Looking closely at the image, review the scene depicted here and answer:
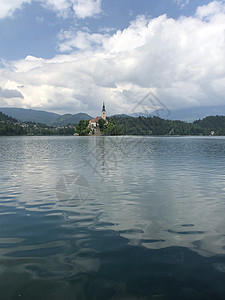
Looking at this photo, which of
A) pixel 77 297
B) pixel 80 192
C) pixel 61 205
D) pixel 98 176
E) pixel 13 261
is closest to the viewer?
pixel 77 297

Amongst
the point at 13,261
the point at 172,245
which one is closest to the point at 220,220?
the point at 172,245

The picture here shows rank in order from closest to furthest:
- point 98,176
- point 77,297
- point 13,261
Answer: point 77,297 < point 13,261 < point 98,176

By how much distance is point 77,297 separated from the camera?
6.95m

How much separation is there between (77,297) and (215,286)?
4162mm

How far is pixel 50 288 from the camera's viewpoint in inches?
287

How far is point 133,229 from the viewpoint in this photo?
12.0 metres

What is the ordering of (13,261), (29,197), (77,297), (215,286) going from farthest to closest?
(29,197) → (13,261) → (215,286) → (77,297)

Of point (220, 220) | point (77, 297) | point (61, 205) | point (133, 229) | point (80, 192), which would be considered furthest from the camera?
point (80, 192)

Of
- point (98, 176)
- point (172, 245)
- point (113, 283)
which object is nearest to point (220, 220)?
point (172, 245)

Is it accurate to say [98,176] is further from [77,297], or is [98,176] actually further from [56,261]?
[77,297]

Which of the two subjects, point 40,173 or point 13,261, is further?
point 40,173

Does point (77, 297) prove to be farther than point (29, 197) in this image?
No

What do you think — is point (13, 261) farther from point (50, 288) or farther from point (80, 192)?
point (80, 192)

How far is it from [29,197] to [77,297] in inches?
487
